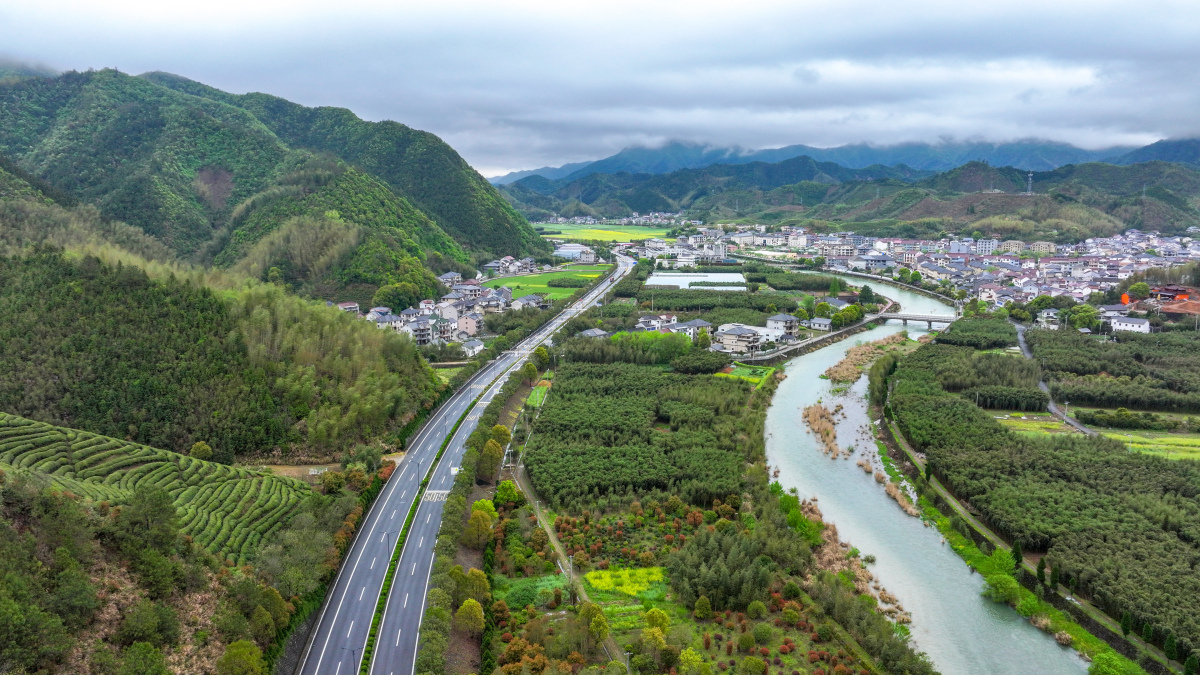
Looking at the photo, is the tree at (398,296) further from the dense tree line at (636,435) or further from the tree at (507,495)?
the tree at (507,495)

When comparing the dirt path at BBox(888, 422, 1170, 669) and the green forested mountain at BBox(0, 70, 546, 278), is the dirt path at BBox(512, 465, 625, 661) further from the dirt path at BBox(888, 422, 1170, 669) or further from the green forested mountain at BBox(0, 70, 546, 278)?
the green forested mountain at BBox(0, 70, 546, 278)

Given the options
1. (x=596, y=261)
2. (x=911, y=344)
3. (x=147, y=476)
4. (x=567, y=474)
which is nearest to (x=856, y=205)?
(x=596, y=261)

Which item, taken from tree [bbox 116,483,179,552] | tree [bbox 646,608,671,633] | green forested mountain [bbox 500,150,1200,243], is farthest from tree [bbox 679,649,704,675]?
green forested mountain [bbox 500,150,1200,243]

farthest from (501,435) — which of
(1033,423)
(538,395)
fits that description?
(1033,423)

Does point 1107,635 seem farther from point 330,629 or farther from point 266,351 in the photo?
point 266,351

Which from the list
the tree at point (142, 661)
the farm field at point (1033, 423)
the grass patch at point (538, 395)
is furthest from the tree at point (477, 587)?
the farm field at point (1033, 423)

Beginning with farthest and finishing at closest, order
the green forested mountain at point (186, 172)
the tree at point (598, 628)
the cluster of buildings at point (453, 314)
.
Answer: the green forested mountain at point (186, 172)
the cluster of buildings at point (453, 314)
the tree at point (598, 628)

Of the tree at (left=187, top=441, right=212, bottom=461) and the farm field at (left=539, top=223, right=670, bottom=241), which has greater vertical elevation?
the farm field at (left=539, top=223, right=670, bottom=241)
